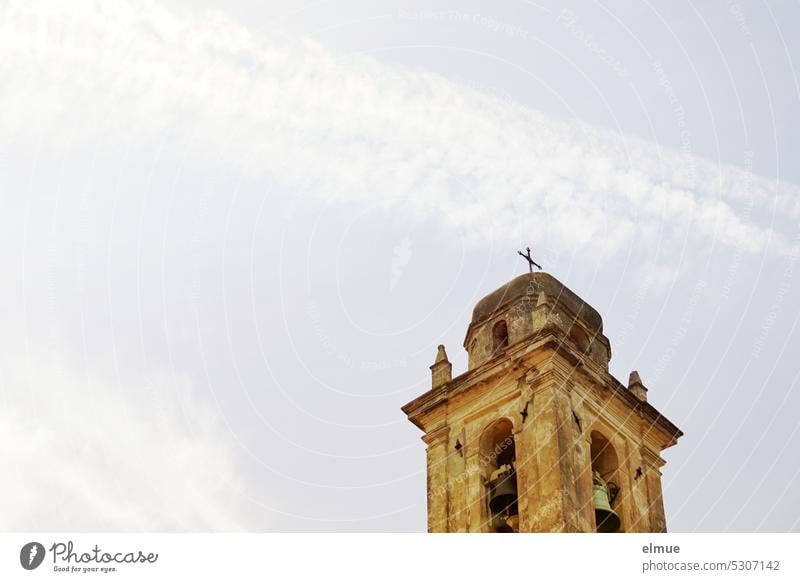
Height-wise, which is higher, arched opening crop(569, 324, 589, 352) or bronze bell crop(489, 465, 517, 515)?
arched opening crop(569, 324, 589, 352)

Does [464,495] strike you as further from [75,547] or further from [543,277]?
[75,547]

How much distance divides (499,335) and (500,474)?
161 inches

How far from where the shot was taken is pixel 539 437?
24.1m

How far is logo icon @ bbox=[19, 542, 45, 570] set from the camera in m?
15.4

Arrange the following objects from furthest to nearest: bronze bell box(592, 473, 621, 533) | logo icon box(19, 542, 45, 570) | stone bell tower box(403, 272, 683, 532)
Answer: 1. bronze bell box(592, 473, 621, 533)
2. stone bell tower box(403, 272, 683, 532)
3. logo icon box(19, 542, 45, 570)

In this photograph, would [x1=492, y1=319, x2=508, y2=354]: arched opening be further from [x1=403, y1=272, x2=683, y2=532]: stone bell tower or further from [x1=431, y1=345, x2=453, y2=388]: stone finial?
[x1=431, y1=345, x2=453, y2=388]: stone finial

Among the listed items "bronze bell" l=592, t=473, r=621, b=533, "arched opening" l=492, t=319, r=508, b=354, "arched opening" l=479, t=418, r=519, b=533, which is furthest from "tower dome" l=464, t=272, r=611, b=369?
"bronze bell" l=592, t=473, r=621, b=533

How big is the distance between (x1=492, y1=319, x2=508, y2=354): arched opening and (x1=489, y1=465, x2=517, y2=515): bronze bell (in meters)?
3.78

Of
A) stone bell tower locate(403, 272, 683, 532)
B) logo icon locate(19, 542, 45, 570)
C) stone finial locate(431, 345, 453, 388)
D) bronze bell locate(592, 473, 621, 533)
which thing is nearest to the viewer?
logo icon locate(19, 542, 45, 570)

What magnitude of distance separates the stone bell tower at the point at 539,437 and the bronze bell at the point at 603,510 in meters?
0.03

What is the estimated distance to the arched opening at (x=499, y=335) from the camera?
2780 centimetres

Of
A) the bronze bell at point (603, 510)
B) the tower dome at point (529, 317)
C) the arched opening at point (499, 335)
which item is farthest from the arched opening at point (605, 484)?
the arched opening at point (499, 335)

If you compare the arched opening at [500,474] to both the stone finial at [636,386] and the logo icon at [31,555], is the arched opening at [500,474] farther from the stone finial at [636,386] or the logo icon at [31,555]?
the logo icon at [31,555]

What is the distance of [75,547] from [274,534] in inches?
95.4
